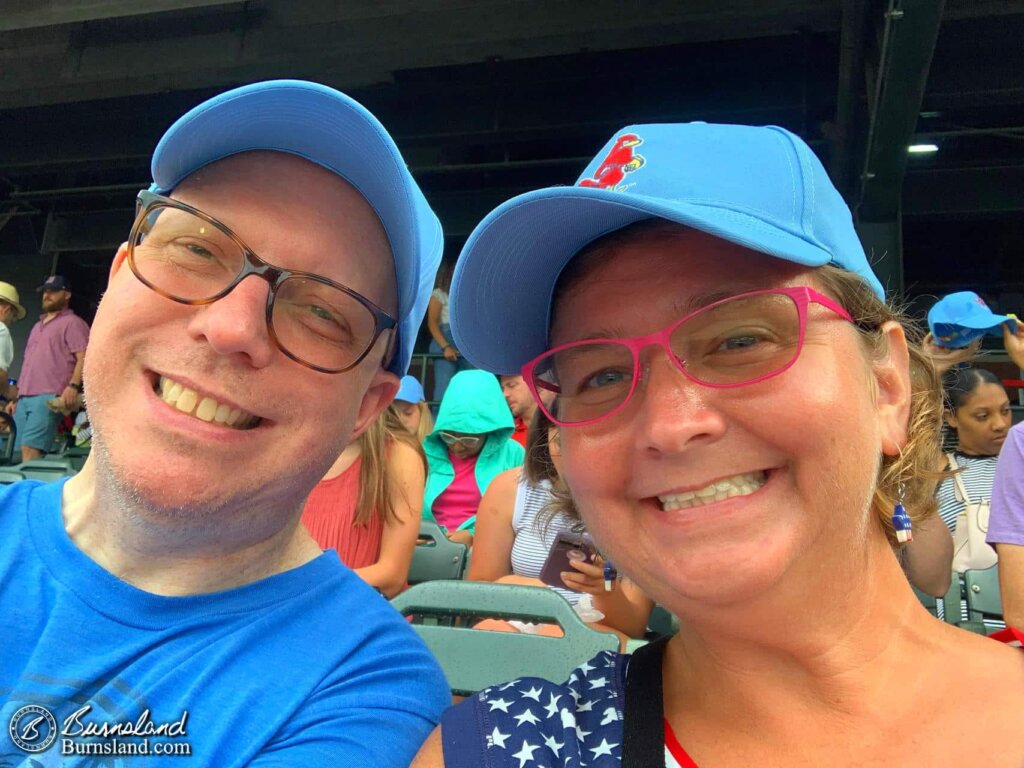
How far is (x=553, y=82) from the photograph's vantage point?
700 cm

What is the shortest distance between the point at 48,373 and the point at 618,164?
7772 millimetres

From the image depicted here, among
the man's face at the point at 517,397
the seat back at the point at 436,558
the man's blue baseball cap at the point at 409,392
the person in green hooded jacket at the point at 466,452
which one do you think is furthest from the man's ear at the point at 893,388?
the man's blue baseball cap at the point at 409,392

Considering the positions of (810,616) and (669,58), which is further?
(669,58)

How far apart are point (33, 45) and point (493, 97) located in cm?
489

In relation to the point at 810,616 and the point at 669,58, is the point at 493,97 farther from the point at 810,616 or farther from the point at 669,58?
the point at 810,616

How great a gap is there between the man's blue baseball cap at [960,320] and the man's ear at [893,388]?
10.4ft

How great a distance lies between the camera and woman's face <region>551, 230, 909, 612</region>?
88 cm

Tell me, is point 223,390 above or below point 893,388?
below

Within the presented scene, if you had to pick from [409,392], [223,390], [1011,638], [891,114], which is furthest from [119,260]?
[891,114]

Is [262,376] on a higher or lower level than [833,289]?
lower

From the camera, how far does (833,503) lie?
2.89 ft

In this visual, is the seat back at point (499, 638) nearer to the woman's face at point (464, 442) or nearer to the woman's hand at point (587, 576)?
the woman's hand at point (587, 576)

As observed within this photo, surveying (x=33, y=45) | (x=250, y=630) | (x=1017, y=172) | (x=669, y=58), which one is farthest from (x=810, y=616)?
(x=33, y=45)

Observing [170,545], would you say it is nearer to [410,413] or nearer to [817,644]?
[817,644]
